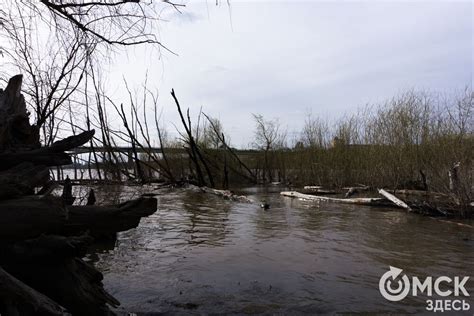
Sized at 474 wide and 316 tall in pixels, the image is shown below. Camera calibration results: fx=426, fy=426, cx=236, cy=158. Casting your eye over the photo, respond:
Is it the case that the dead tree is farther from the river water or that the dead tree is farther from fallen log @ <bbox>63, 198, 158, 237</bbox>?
the river water

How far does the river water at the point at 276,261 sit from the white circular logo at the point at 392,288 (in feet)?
0.34

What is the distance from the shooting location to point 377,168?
1770 cm

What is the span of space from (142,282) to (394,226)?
7.25m

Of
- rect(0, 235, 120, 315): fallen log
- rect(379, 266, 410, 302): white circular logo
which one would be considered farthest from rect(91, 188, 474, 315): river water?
rect(0, 235, 120, 315): fallen log

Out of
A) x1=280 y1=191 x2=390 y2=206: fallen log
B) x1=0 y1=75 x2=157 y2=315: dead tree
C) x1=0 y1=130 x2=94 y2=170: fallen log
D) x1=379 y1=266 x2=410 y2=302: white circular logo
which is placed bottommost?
x1=379 y1=266 x2=410 y2=302: white circular logo

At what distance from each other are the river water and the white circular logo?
104mm

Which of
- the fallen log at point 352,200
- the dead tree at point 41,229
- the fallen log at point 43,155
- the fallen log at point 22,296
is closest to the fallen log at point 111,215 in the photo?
the dead tree at point 41,229

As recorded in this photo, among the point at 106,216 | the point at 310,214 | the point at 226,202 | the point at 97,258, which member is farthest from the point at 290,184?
the point at 106,216

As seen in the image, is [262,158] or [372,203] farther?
[262,158]

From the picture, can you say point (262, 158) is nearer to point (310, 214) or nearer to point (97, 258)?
point (310, 214)

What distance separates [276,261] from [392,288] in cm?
201

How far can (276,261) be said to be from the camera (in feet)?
23.3

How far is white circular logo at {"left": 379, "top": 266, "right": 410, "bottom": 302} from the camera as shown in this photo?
17.4ft

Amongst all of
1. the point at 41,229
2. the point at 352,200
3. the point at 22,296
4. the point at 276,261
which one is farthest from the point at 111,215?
the point at 352,200
